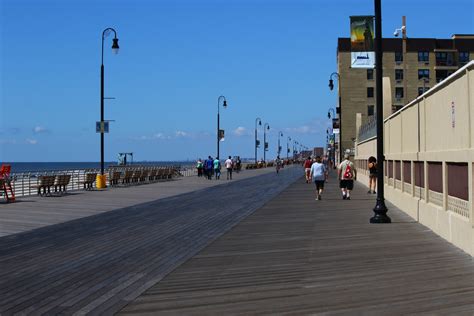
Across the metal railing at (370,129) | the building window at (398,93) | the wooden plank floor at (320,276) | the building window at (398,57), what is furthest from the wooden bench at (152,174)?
the building window at (398,57)

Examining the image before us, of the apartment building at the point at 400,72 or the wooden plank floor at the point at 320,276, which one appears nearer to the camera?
the wooden plank floor at the point at 320,276

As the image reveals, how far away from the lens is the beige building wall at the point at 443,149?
10070 mm

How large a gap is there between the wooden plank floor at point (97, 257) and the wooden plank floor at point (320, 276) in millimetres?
417

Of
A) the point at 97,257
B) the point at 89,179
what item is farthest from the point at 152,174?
the point at 97,257

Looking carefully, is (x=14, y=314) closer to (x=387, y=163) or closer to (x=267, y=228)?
(x=267, y=228)

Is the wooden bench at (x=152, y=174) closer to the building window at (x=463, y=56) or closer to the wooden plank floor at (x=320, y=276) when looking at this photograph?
the wooden plank floor at (x=320, y=276)

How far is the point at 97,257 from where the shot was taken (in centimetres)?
1036

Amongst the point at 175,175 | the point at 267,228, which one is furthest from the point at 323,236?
the point at 175,175

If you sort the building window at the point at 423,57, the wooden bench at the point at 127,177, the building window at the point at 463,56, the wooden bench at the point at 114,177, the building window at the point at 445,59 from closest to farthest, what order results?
the wooden bench at the point at 114,177 < the wooden bench at the point at 127,177 < the building window at the point at 445,59 < the building window at the point at 423,57 < the building window at the point at 463,56

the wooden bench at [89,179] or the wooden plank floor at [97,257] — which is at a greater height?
the wooden bench at [89,179]

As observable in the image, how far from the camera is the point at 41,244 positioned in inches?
471

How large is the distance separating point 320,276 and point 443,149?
529cm

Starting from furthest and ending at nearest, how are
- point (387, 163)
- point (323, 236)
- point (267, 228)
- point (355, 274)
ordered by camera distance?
point (387, 163), point (267, 228), point (323, 236), point (355, 274)

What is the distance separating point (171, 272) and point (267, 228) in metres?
5.83
